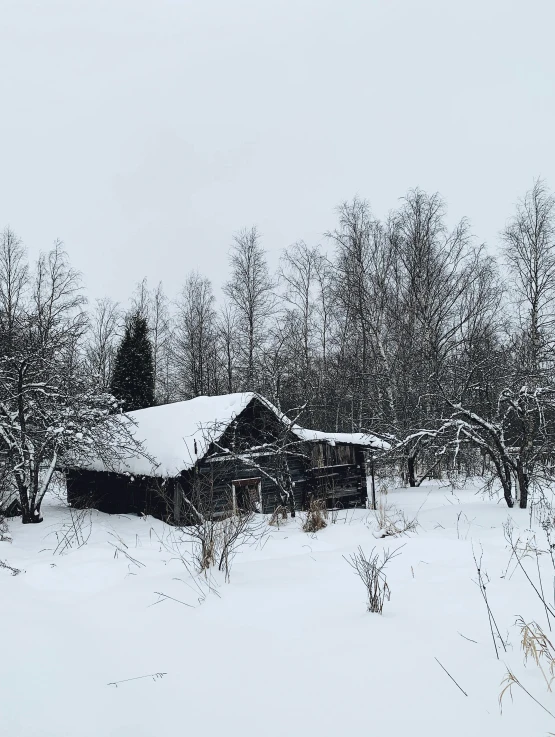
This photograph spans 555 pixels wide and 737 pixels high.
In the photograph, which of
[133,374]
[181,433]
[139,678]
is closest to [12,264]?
[133,374]

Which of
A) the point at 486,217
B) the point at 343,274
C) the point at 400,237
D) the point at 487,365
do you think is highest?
the point at 486,217

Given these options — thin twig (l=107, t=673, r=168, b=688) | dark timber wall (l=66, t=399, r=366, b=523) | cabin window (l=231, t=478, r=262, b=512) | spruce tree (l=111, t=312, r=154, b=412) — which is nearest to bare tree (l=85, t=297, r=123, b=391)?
spruce tree (l=111, t=312, r=154, b=412)

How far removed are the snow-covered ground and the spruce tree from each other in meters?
20.5

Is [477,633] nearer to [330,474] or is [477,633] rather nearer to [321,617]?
[321,617]

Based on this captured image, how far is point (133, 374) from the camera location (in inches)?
1006

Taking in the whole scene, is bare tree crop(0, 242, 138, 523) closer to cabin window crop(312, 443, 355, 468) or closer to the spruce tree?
cabin window crop(312, 443, 355, 468)

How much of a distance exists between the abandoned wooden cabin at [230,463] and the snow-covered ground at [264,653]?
22.4 feet

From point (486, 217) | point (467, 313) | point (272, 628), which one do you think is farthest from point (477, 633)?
point (486, 217)

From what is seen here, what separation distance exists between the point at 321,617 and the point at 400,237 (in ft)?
68.3

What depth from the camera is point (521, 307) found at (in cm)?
2120

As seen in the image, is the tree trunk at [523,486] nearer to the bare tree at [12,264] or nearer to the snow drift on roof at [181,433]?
the snow drift on roof at [181,433]

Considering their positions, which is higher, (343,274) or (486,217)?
(486,217)

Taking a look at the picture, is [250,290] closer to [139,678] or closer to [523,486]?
[523,486]

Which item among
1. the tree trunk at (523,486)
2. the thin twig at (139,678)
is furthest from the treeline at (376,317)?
the thin twig at (139,678)
